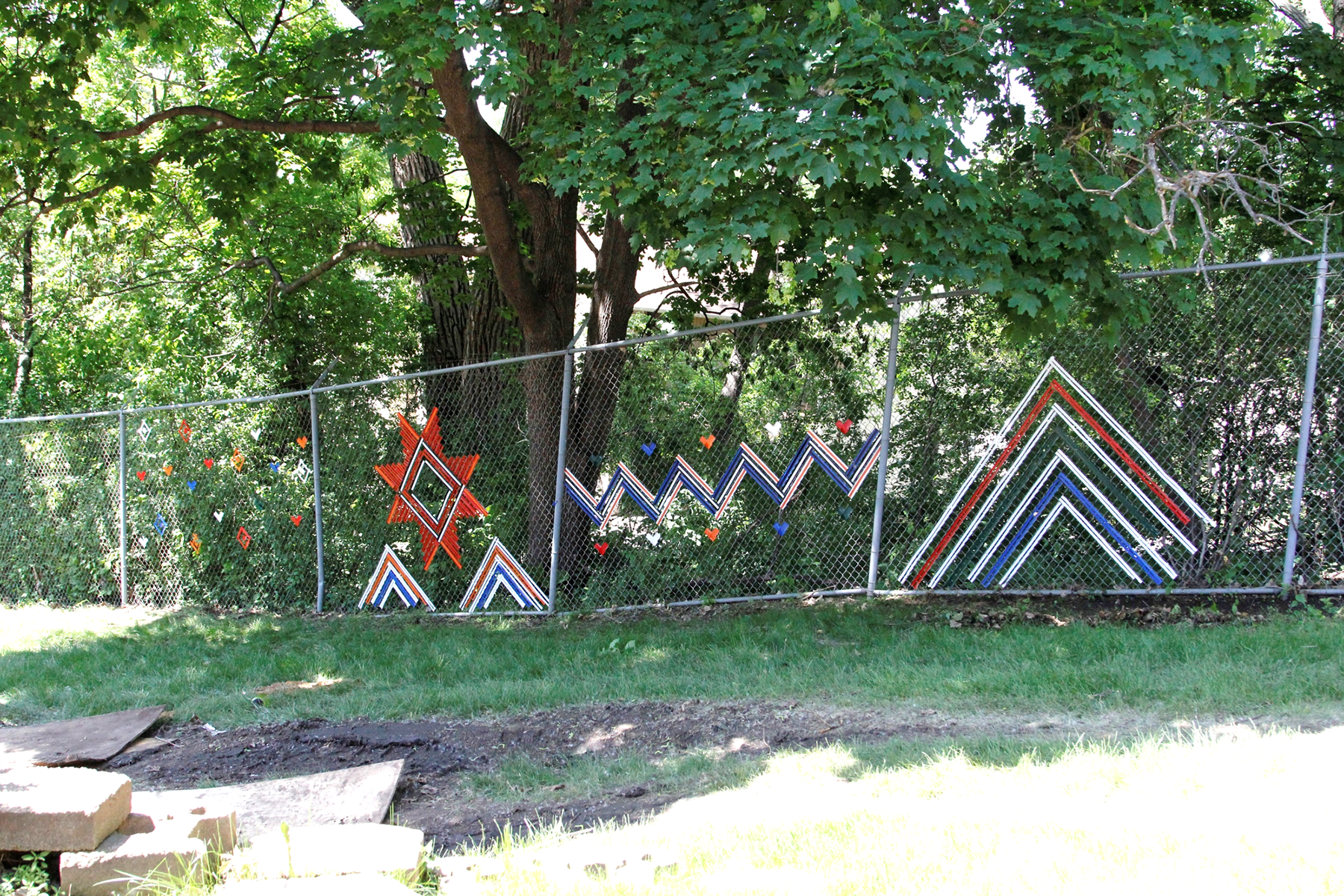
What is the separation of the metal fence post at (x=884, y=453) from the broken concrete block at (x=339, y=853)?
424cm

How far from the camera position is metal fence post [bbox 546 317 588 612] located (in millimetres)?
8219

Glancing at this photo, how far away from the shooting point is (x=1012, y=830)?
3.41 metres

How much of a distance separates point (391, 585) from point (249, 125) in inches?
161

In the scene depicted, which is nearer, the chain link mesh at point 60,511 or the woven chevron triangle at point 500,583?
the woven chevron triangle at point 500,583

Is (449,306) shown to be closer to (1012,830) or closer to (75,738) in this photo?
(75,738)

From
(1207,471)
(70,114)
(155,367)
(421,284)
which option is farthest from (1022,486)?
(155,367)

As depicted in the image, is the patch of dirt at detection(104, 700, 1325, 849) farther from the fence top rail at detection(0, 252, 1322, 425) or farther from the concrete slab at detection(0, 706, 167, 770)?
the fence top rail at detection(0, 252, 1322, 425)

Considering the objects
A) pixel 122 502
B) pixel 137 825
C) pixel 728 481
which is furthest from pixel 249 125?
pixel 137 825

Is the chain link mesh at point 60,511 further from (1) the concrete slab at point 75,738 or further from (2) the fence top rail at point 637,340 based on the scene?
(1) the concrete slab at point 75,738

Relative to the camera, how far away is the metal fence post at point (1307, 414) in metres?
6.02

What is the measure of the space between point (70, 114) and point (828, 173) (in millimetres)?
6200

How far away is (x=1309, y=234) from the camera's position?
23.3ft

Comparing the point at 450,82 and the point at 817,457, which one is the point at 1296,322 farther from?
the point at 450,82

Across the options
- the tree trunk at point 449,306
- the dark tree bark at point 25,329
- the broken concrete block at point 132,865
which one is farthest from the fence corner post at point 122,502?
the broken concrete block at point 132,865
